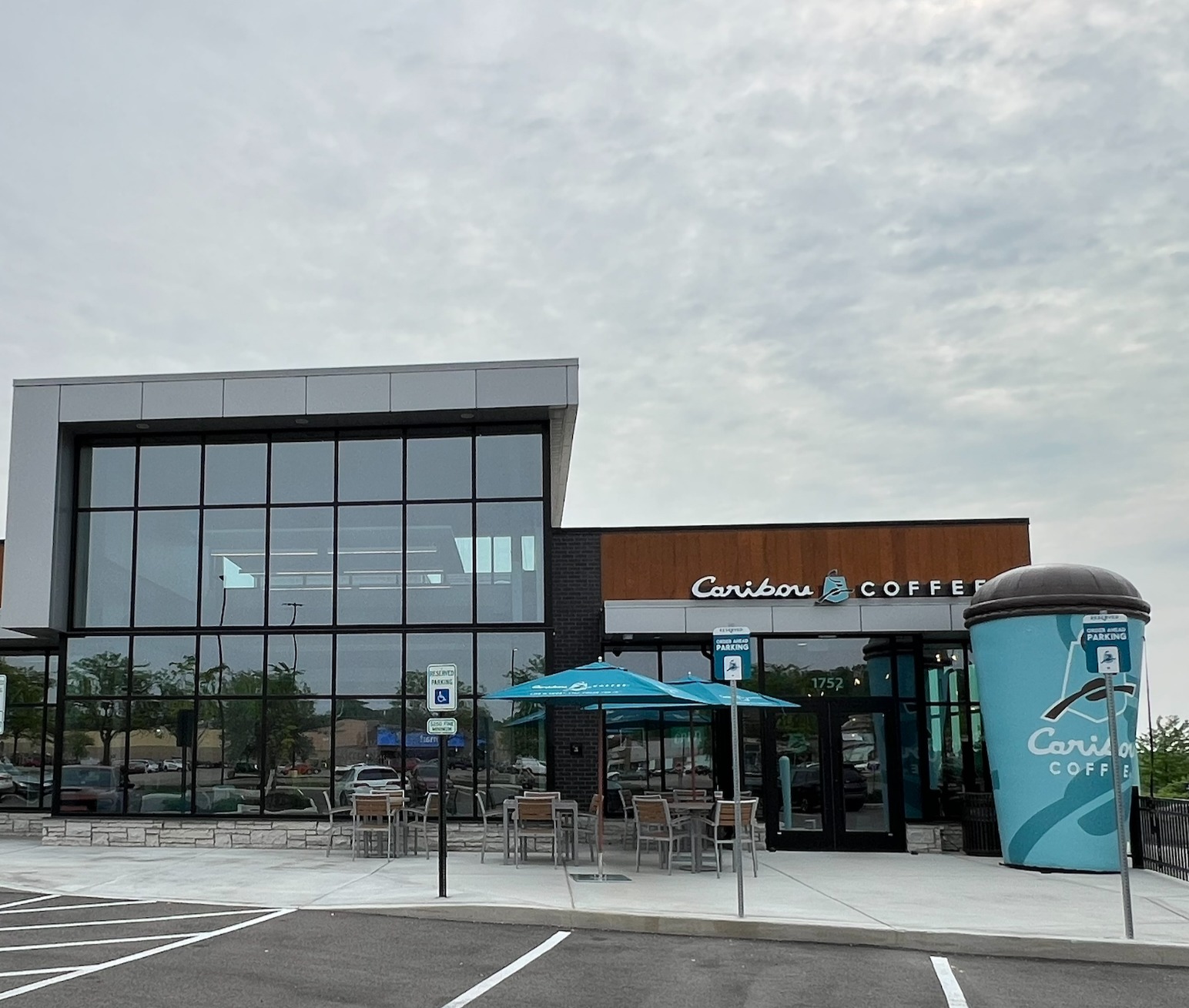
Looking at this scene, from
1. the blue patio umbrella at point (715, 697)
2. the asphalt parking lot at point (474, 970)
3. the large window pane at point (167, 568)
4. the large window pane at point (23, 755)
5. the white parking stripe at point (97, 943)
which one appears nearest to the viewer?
the asphalt parking lot at point (474, 970)

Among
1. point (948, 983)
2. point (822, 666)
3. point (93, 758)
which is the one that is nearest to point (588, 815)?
point (822, 666)

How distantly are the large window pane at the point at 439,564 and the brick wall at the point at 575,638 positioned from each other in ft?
4.74

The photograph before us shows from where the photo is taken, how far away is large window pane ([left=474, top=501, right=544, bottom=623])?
19891 millimetres

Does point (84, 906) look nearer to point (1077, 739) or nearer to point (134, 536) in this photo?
point (134, 536)

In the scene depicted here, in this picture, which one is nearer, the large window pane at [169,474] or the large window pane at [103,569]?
the large window pane at [103,569]

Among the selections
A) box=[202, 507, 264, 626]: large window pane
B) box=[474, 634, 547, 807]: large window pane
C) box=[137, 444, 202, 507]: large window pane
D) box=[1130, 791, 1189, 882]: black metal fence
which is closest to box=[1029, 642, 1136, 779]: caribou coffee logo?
box=[1130, 791, 1189, 882]: black metal fence

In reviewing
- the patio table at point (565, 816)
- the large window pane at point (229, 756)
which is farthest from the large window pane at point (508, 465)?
the patio table at point (565, 816)

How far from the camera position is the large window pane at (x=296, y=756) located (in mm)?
19406

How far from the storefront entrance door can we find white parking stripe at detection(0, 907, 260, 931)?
915cm

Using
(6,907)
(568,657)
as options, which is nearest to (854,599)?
(568,657)

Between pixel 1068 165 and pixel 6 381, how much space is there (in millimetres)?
17250

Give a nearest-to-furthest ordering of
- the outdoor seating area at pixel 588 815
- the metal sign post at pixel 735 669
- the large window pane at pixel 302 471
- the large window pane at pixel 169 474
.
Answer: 1. the metal sign post at pixel 735 669
2. the outdoor seating area at pixel 588 815
3. the large window pane at pixel 302 471
4. the large window pane at pixel 169 474

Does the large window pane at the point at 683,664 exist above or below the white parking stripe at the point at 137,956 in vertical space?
above

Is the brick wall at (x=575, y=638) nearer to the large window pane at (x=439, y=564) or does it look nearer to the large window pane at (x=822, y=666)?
Answer: the large window pane at (x=439, y=564)
